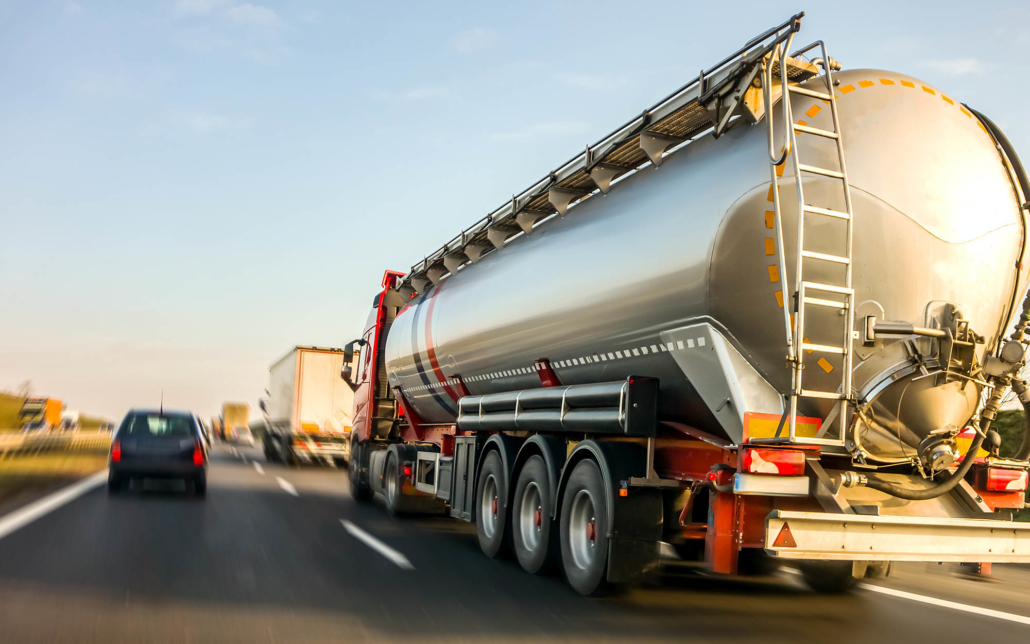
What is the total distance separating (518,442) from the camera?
9.91 metres

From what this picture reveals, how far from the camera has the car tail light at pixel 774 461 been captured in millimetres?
6129

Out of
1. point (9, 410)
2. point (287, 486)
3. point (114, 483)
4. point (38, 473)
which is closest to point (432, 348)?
point (114, 483)

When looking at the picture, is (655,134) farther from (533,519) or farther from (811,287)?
(533,519)

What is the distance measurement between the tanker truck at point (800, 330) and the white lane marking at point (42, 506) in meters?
6.57

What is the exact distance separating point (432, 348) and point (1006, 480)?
7597 mm

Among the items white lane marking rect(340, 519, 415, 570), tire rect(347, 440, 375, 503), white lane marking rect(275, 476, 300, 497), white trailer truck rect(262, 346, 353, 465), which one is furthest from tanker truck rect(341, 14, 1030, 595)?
white trailer truck rect(262, 346, 353, 465)

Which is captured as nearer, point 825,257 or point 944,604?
point 825,257

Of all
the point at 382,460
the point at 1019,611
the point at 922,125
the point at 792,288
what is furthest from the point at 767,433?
the point at 382,460

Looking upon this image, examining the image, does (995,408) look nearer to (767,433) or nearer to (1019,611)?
(767,433)

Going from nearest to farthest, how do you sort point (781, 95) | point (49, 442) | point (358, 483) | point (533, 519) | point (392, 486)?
point (781, 95)
point (533, 519)
point (392, 486)
point (358, 483)
point (49, 442)

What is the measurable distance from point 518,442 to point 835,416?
4355 mm

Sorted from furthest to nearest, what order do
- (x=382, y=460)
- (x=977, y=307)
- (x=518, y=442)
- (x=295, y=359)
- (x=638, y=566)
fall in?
(x=295, y=359) → (x=382, y=460) → (x=518, y=442) → (x=638, y=566) → (x=977, y=307)

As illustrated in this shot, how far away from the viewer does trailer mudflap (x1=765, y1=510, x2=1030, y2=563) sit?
19.7 feet

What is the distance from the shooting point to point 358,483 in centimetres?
1680
